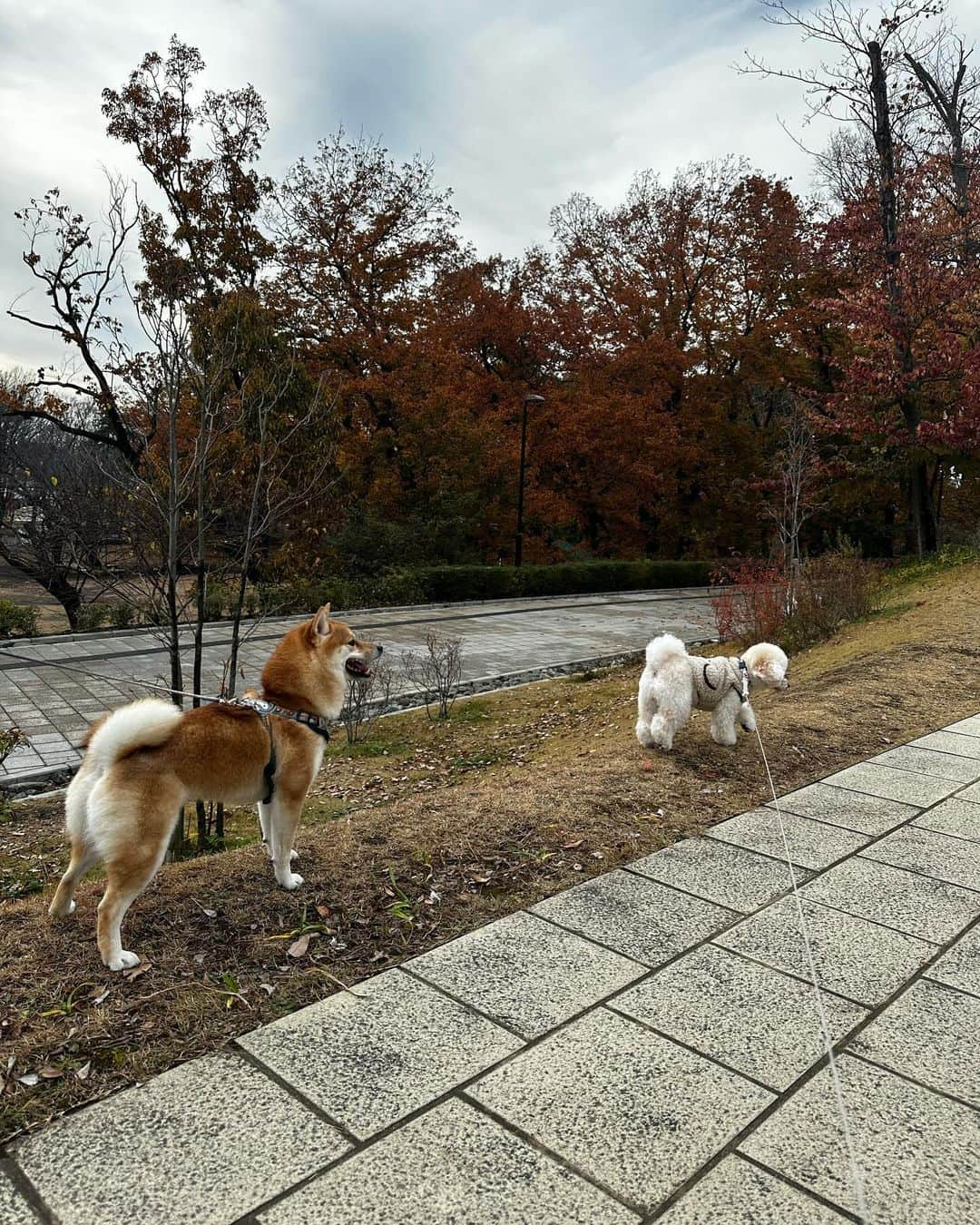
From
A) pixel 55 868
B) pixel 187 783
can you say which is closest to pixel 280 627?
pixel 55 868

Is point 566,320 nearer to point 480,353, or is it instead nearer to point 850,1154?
point 480,353

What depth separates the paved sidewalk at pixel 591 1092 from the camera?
6.11 ft

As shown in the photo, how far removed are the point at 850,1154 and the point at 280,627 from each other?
1431cm

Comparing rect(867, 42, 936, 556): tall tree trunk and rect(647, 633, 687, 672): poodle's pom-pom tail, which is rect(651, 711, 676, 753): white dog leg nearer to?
rect(647, 633, 687, 672): poodle's pom-pom tail

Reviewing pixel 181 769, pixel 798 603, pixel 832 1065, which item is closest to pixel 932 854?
pixel 832 1065

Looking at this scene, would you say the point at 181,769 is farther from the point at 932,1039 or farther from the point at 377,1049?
the point at 932,1039

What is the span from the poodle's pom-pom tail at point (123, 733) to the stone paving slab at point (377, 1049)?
1031 mm

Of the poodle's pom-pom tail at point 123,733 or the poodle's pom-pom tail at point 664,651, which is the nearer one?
the poodle's pom-pom tail at point 123,733

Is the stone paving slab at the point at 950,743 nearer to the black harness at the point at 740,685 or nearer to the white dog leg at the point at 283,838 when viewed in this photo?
the black harness at the point at 740,685

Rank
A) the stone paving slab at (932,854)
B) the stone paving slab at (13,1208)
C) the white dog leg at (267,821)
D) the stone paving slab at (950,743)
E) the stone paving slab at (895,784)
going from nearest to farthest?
1. the stone paving slab at (13,1208)
2. the white dog leg at (267,821)
3. the stone paving slab at (932,854)
4. the stone paving slab at (895,784)
5. the stone paving slab at (950,743)

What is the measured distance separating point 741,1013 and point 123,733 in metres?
2.29

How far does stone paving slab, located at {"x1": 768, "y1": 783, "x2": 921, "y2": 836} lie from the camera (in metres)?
Answer: 4.36

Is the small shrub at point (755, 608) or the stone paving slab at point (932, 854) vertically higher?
the small shrub at point (755, 608)

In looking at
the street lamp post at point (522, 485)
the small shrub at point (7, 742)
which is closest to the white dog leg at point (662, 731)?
the small shrub at point (7, 742)
